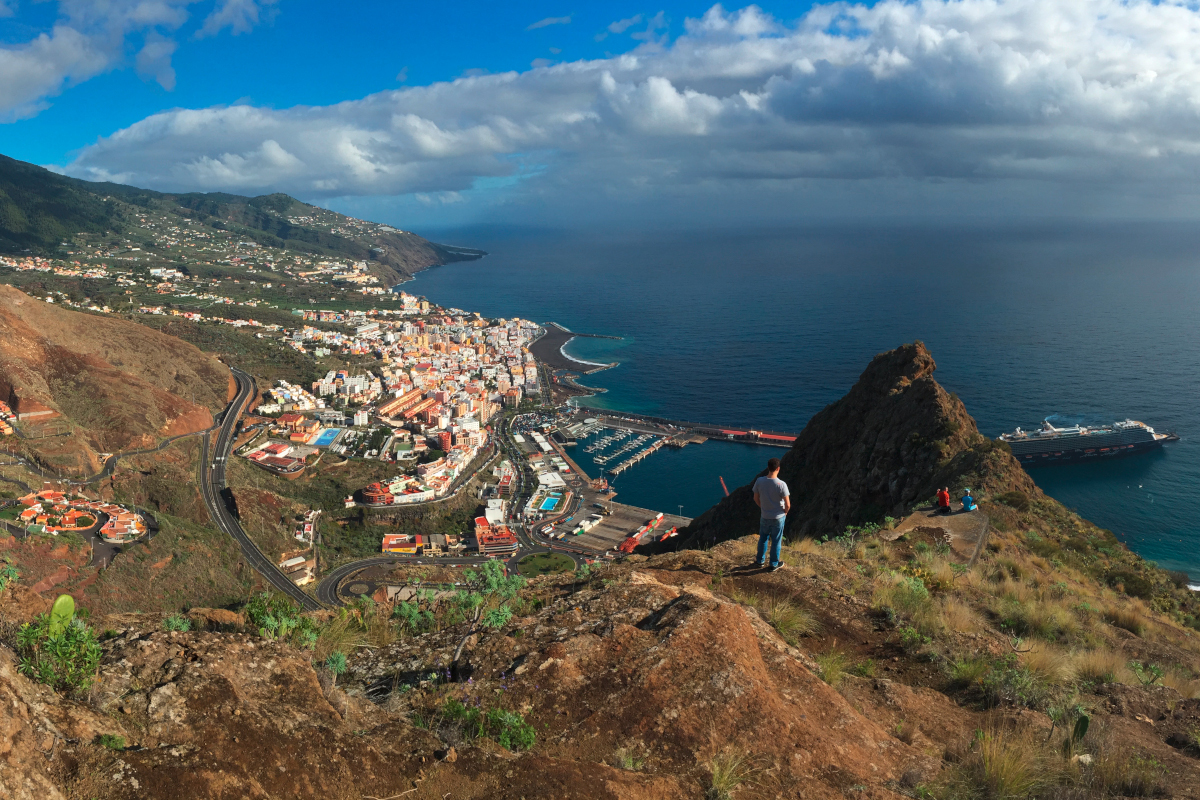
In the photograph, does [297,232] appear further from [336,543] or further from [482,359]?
[336,543]

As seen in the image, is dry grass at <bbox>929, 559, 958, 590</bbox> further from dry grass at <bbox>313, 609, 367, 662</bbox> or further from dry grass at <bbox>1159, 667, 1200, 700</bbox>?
dry grass at <bbox>313, 609, 367, 662</bbox>

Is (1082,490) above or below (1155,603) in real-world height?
below

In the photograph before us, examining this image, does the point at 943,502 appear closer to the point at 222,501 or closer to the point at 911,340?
the point at 222,501

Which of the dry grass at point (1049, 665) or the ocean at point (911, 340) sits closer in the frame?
the dry grass at point (1049, 665)

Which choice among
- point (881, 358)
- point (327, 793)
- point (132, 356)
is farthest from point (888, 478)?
point (132, 356)

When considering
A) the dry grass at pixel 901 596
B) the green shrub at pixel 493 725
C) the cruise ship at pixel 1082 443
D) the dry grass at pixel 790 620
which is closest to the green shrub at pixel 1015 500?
the dry grass at pixel 901 596

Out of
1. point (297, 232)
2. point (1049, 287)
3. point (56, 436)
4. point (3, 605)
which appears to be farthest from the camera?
point (297, 232)

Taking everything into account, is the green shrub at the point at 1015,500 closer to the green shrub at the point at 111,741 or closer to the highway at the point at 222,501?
the green shrub at the point at 111,741
